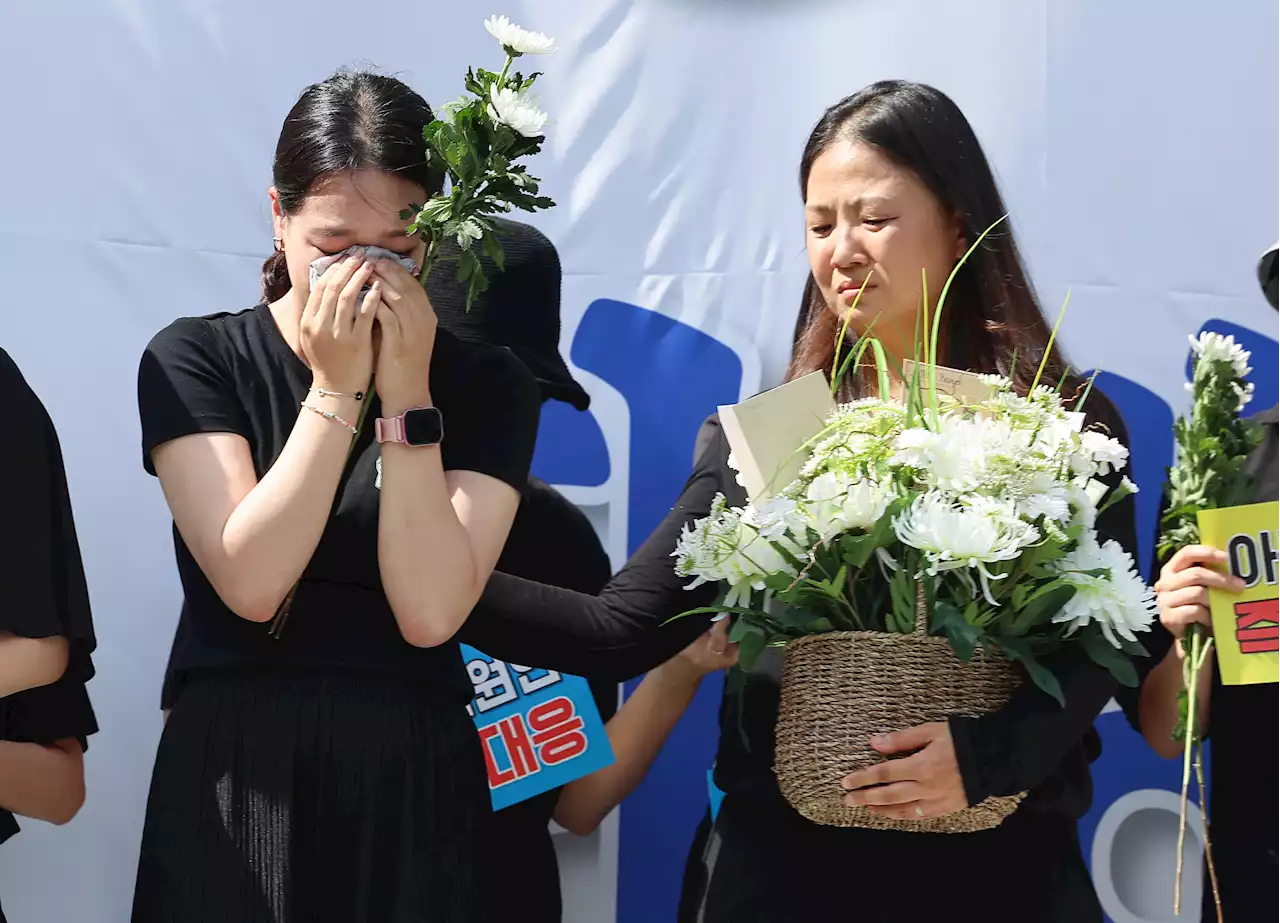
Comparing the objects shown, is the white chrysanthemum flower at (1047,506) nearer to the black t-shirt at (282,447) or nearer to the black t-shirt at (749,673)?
the black t-shirt at (749,673)

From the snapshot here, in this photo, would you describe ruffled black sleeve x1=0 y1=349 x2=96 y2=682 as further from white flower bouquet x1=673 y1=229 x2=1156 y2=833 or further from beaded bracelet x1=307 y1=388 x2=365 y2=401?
white flower bouquet x1=673 y1=229 x2=1156 y2=833

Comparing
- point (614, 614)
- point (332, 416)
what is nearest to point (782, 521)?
point (614, 614)

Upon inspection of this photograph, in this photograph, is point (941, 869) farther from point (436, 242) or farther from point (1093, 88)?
point (1093, 88)

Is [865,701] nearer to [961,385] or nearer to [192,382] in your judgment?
[961,385]

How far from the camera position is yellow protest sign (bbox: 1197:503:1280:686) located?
1.88 metres

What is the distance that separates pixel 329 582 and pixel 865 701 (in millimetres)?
630

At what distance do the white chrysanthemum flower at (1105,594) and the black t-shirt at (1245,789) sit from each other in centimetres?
54

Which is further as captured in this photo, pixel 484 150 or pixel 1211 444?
pixel 1211 444

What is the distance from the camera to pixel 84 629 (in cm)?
177

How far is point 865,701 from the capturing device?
5.12 feet

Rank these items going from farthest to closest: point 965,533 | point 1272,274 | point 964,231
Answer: point 1272,274
point 964,231
point 965,533

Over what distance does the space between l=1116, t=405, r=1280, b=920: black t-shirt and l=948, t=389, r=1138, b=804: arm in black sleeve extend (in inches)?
18.9

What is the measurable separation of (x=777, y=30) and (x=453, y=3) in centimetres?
56

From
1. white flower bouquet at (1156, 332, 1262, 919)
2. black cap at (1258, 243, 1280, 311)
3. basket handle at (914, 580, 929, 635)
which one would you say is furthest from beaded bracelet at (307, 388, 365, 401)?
black cap at (1258, 243, 1280, 311)
